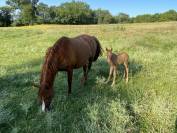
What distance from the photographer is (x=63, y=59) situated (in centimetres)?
954

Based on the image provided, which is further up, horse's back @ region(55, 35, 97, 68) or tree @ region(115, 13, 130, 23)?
horse's back @ region(55, 35, 97, 68)

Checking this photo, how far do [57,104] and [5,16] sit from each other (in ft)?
250

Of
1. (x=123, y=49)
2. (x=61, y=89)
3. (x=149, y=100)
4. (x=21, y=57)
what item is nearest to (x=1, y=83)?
(x=61, y=89)

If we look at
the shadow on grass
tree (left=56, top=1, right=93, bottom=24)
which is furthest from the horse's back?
tree (left=56, top=1, right=93, bottom=24)

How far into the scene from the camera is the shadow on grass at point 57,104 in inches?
304

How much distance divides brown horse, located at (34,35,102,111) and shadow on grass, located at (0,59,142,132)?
38 cm

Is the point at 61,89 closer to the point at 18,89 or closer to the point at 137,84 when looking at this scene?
the point at 18,89

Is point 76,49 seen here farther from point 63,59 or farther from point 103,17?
point 103,17

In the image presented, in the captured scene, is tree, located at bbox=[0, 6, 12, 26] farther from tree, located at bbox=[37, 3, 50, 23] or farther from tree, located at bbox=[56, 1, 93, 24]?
tree, located at bbox=[56, 1, 93, 24]

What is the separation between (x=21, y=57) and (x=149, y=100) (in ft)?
36.8

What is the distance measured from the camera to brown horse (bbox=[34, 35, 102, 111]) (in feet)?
27.5

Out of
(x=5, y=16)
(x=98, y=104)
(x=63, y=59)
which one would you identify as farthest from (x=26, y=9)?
(x=98, y=104)

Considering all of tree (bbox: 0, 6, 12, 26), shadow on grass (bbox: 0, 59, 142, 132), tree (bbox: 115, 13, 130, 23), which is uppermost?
shadow on grass (bbox: 0, 59, 142, 132)

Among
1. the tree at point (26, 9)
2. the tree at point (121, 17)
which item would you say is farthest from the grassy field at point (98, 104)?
the tree at point (121, 17)
